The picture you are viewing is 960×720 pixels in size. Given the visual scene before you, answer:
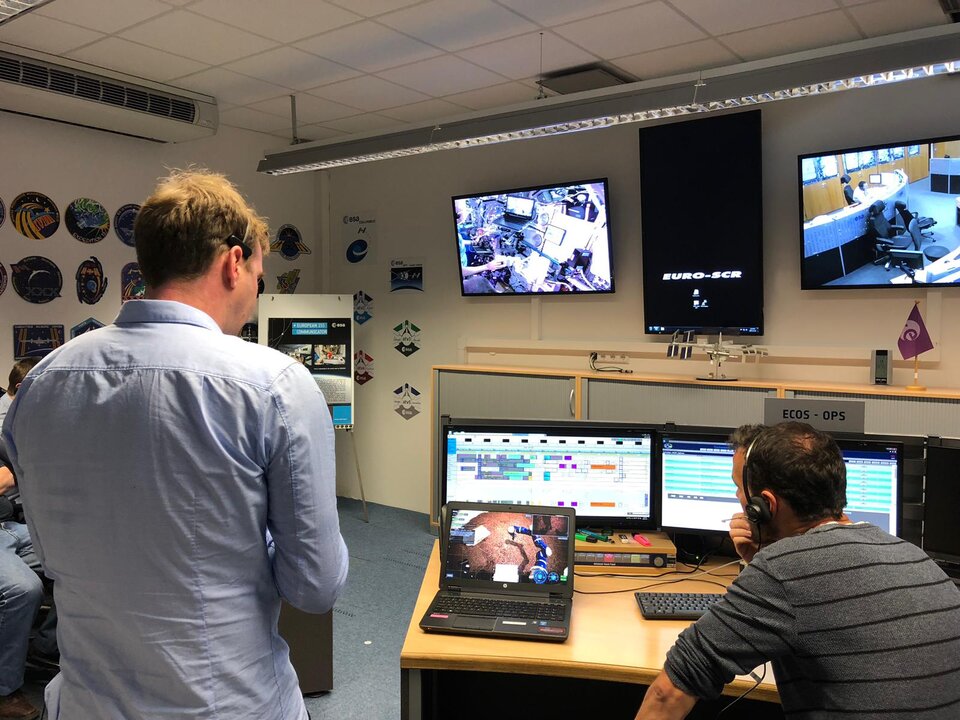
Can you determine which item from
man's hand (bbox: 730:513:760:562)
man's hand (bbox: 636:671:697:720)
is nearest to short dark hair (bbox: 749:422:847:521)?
man's hand (bbox: 730:513:760:562)

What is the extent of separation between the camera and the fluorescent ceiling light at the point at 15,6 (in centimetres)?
267

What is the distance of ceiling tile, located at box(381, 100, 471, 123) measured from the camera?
187 inches

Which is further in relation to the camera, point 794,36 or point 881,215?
point 881,215

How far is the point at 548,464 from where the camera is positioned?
224 centimetres

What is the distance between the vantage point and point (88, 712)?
45.0 inches

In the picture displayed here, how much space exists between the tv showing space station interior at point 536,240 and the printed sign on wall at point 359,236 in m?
1.04

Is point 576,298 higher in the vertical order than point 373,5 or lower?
lower

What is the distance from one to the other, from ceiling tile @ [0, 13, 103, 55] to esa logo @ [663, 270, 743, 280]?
10.8 feet

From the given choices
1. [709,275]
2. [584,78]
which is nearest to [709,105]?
[584,78]

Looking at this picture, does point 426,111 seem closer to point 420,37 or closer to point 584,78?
point 584,78

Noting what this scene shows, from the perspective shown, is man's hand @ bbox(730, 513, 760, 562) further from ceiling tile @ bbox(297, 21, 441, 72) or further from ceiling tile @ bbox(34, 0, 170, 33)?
ceiling tile @ bbox(34, 0, 170, 33)

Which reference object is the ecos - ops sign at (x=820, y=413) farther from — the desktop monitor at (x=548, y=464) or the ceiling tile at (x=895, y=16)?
the ceiling tile at (x=895, y=16)

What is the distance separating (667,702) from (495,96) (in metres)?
4.01

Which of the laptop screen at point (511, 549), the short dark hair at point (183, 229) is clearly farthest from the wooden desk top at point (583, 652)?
the short dark hair at point (183, 229)
